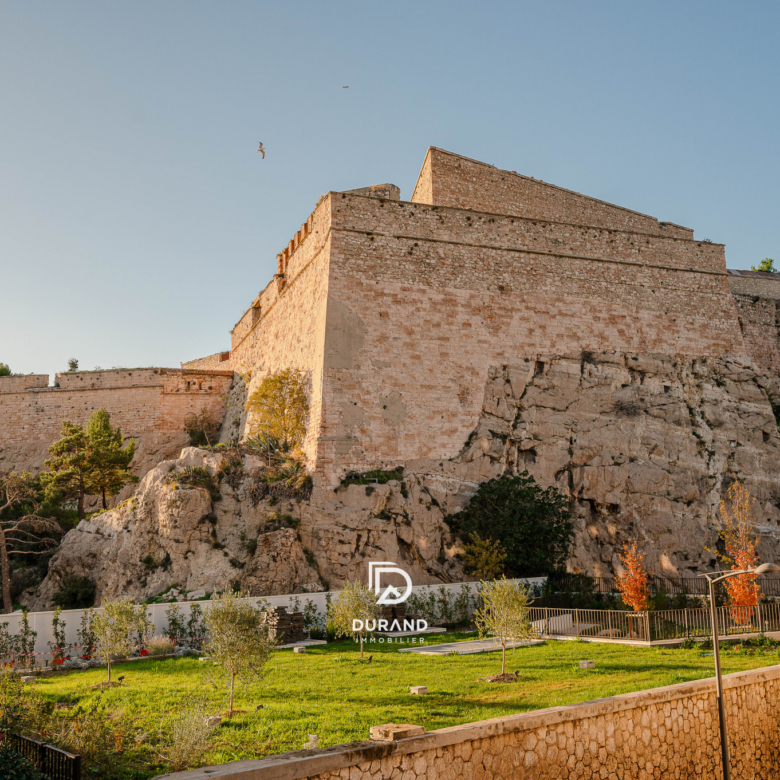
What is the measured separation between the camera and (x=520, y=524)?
19594mm

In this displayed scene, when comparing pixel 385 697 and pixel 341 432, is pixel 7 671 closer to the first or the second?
pixel 385 697

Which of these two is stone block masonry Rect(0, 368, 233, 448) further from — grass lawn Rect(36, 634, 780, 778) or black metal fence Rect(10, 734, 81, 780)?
black metal fence Rect(10, 734, 81, 780)

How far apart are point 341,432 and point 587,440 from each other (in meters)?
7.98

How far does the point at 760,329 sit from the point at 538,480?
12.5 meters

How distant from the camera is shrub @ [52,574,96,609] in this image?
63.1ft

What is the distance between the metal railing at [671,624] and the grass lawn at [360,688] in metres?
0.88

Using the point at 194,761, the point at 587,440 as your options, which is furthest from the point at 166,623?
the point at 587,440

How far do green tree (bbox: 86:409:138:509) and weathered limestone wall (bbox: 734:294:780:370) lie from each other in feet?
77.1

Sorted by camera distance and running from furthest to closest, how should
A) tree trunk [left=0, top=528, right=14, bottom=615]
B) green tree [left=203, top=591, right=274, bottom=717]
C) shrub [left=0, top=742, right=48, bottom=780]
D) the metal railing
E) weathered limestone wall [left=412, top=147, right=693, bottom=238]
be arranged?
weathered limestone wall [left=412, top=147, right=693, bottom=238] < tree trunk [left=0, top=528, right=14, bottom=615] < the metal railing < green tree [left=203, top=591, right=274, bottom=717] < shrub [left=0, top=742, right=48, bottom=780]

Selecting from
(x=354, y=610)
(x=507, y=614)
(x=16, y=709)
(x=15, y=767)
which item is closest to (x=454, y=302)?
(x=354, y=610)

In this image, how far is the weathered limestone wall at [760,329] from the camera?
27422mm

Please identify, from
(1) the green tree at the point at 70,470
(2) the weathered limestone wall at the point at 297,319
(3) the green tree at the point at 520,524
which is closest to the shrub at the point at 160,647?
(2) the weathered limestone wall at the point at 297,319

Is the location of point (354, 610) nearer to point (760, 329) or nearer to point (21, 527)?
point (21, 527)

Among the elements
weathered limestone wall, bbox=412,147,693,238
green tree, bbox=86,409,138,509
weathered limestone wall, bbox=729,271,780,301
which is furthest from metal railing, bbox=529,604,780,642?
weathered limestone wall, bbox=729,271,780,301
